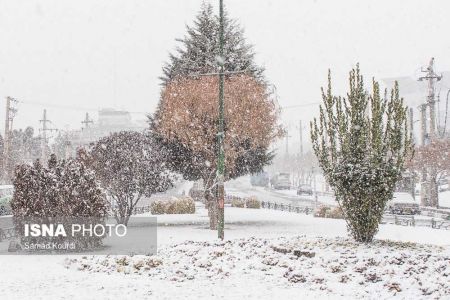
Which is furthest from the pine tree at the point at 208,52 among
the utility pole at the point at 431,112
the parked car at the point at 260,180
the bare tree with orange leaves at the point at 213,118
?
the parked car at the point at 260,180

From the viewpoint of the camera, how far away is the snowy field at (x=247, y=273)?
410 inches

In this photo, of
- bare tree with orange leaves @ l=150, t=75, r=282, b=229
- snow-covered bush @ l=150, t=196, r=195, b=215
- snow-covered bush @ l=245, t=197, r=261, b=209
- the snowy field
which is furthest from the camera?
snow-covered bush @ l=245, t=197, r=261, b=209

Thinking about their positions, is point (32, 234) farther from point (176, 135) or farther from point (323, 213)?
point (323, 213)

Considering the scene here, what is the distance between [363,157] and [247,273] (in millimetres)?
4884

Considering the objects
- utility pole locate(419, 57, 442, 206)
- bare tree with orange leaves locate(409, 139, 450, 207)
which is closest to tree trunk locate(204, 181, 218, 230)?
utility pole locate(419, 57, 442, 206)

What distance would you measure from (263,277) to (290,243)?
135 inches

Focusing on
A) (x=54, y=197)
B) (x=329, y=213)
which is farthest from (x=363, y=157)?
(x=329, y=213)

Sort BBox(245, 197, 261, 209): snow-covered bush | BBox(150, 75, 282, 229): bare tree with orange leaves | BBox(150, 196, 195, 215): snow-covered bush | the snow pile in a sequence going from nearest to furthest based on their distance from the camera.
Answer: the snow pile < BBox(150, 75, 282, 229): bare tree with orange leaves < BBox(150, 196, 195, 215): snow-covered bush < BBox(245, 197, 261, 209): snow-covered bush

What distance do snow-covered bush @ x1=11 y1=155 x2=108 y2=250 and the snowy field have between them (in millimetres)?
1557

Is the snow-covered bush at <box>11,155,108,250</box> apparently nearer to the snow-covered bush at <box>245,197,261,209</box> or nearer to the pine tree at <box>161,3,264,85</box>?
the pine tree at <box>161,3,264,85</box>

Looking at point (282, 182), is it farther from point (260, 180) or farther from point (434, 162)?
point (434, 162)

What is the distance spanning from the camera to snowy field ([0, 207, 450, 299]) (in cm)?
1041

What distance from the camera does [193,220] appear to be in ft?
103

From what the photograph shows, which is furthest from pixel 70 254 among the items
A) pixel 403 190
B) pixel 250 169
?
pixel 403 190
